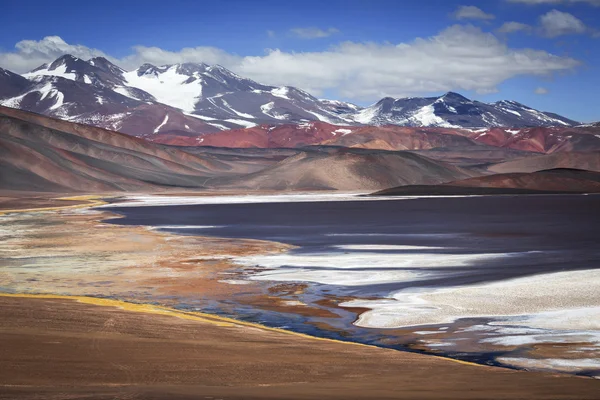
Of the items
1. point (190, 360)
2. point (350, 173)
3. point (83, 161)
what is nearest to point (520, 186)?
point (350, 173)

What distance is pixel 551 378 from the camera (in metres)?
11.7

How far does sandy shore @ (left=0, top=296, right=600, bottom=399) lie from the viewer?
34.0 feet

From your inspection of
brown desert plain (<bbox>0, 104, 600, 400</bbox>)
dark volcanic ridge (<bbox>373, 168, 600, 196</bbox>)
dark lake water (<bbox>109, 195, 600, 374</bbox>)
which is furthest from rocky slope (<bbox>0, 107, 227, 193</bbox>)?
brown desert plain (<bbox>0, 104, 600, 400</bbox>)

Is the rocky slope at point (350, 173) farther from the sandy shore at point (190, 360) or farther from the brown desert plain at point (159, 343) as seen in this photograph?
the sandy shore at point (190, 360)

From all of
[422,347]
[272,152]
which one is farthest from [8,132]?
[422,347]

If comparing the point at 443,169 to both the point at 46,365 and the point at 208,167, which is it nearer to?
the point at 208,167

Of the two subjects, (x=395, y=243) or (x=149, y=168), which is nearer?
(x=395, y=243)

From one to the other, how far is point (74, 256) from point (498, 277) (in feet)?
53.1

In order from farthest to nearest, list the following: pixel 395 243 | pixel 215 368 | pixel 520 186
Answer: pixel 520 186 < pixel 395 243 < pixel 215 368

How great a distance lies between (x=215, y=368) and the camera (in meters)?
12.3

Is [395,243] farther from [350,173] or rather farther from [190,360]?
[350,173]

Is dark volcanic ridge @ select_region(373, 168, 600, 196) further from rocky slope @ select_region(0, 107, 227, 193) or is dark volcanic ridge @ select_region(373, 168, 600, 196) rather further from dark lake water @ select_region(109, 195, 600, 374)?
rocky slope @ select_region(0, 107, 227, 193)

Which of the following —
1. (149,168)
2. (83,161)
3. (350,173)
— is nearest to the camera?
(350,173)

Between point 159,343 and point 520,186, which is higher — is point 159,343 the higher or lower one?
the lower one
